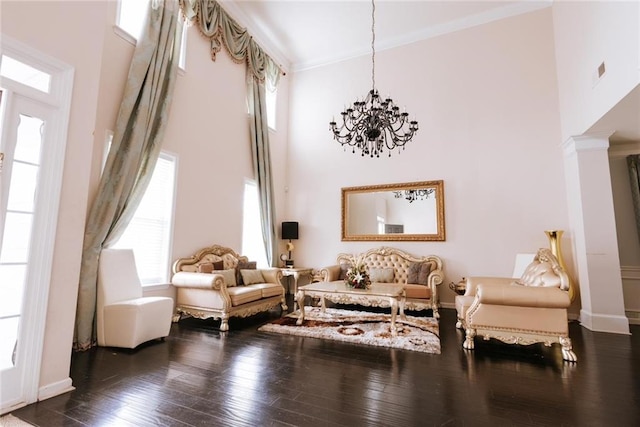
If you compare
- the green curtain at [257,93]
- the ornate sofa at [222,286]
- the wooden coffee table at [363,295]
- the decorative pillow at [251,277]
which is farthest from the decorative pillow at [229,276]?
the green curtain at [257,93]

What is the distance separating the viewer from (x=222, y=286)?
3.84 m

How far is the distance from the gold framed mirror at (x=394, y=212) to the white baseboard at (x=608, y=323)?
224 cm

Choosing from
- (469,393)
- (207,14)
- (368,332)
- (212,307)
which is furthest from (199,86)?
(469,393)

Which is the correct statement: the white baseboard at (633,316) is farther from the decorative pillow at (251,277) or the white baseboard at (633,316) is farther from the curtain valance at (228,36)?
the curtain valance at (228,36)

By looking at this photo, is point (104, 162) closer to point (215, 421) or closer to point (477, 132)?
point (215, 421)

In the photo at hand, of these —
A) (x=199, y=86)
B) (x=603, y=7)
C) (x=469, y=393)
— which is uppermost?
(x=603, y=7)

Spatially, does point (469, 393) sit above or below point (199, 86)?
below

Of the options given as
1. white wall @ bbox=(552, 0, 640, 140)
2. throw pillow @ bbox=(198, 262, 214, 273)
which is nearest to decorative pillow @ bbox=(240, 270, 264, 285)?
throw pillow @ bbox=(198, 262, 214, 273)

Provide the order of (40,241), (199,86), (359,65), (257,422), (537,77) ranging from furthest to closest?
(359,65) → (537,77) → (199,86) → (40,241) → (257,422)

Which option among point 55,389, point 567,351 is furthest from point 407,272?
point 55,389

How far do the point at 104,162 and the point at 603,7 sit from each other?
6.02 metres

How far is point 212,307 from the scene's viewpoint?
389 cm

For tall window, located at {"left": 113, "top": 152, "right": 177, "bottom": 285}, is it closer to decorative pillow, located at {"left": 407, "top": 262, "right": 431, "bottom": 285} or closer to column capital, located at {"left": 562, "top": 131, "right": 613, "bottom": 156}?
decorative pillow, located at {"left": 407, "top": 262, "right": 431, "bottom": 285}

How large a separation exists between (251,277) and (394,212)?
298cm
